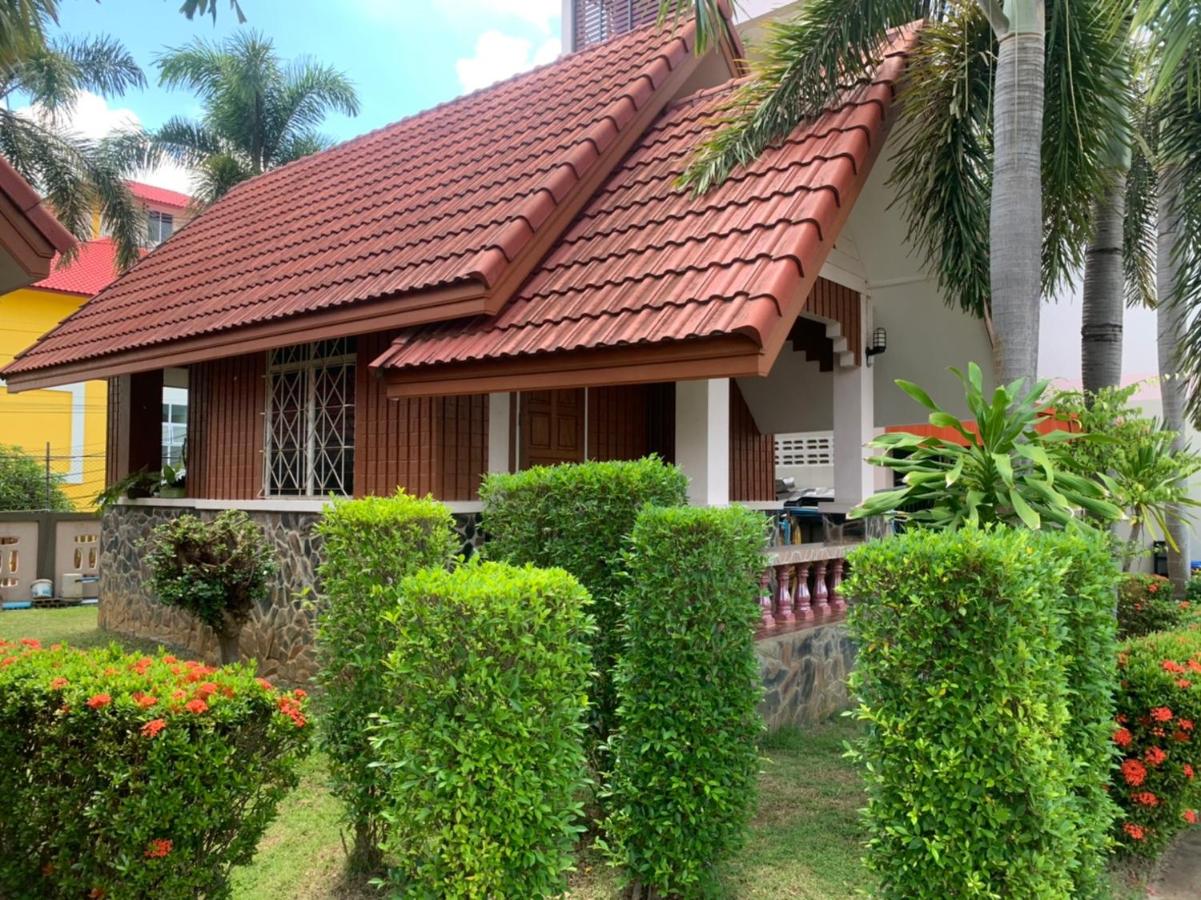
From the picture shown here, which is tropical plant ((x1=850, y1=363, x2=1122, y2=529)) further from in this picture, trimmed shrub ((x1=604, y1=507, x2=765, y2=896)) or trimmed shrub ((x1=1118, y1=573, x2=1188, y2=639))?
trimmed shrub ((x1=1118, y1=573, x2=1188, y2=639))

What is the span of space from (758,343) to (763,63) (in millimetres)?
3090

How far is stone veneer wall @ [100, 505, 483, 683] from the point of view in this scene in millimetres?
7855

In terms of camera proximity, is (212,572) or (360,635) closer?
(360,635)

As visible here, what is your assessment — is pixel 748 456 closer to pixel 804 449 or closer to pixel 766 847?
pixel 804 449

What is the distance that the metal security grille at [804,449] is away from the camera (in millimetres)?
13062

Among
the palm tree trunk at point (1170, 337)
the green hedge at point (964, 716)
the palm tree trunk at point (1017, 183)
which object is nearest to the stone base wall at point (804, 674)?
the palm tree trunk at point (1017, 183)

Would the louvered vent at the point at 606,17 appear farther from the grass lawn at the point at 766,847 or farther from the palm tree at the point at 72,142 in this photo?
the grass lawn at the point at 766,847

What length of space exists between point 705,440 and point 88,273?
29308 mm

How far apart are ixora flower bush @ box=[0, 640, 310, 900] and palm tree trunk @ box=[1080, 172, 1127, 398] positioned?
7.32 meters

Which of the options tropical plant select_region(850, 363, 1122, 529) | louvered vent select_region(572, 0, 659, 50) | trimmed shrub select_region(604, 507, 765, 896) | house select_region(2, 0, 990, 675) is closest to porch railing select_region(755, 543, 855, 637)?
house select_region(2, 0, 990, 675)

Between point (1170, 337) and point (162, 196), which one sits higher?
point (162, 196)

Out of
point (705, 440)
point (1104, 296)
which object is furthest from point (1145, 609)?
point (705, 440)

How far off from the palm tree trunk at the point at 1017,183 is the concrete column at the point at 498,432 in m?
3.79

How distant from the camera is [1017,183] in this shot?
594cm
